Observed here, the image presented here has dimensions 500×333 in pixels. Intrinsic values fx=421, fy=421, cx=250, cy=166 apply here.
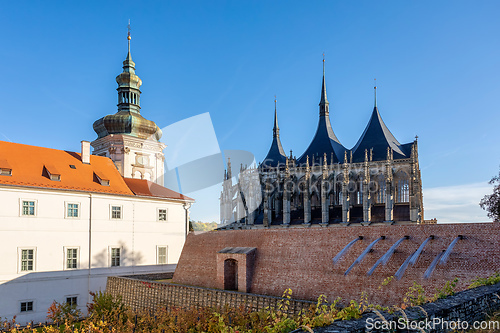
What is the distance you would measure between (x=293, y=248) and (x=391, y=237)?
4.80 metres

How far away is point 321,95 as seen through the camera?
54.5m

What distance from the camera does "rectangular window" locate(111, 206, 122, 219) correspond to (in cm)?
2772

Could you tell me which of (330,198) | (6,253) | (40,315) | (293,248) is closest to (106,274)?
(40,315)

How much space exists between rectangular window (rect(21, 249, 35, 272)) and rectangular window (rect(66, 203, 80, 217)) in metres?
2.93

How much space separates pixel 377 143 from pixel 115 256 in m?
28.1

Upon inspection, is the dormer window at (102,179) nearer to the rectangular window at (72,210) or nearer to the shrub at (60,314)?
the rectangular window at (72,210)

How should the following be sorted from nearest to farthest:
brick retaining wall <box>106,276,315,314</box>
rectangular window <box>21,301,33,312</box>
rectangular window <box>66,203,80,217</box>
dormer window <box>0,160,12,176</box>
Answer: brick retaining wall <box>106,276,315,314</box> < rectangular window <box>21,301,33,312</box> < dormer window <box>0,160,12,176</box> < rectangular window <box>66,203,80,217</box>

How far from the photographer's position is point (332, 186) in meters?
42.8

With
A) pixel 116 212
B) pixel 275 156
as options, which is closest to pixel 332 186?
pixel 275 156

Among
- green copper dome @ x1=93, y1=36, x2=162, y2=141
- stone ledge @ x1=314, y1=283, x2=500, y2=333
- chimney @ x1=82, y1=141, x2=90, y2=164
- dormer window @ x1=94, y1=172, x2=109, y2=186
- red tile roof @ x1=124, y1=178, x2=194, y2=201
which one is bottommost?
stone ledge @ x1=314, y1=283, x2=500, y2=333

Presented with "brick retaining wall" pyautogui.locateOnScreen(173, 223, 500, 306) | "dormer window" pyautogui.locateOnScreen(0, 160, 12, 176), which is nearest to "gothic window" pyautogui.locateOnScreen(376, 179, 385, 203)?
"brick retaining wall" pyautogui.locateOnScreen(173, 223, 500, 306)

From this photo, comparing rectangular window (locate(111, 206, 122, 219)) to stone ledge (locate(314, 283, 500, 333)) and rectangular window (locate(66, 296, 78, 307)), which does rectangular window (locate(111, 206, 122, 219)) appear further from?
stone ledge (locate(314, 283, 500, 333))

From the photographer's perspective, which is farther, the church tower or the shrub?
the church tower

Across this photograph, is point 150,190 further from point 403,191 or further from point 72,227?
point 403,191
